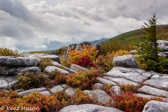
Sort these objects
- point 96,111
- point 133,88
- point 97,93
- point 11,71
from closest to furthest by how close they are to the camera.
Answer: point 96,111
point 97,93
point 133,88
point 11,71

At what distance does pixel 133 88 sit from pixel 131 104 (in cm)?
185

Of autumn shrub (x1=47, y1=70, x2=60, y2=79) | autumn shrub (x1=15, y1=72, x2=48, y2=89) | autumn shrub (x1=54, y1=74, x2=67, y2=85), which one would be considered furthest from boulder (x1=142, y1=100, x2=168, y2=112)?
autumn shrub (x1=47, y1=70, x2=60, y2=79)

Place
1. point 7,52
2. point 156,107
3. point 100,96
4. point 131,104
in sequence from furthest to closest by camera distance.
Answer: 1. point 7,52
2. point 100,96
3. point 131,104
4. point 156,107

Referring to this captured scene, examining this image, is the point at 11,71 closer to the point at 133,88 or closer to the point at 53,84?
the point at 53,84

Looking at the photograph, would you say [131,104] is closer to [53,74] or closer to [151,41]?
[53,74]

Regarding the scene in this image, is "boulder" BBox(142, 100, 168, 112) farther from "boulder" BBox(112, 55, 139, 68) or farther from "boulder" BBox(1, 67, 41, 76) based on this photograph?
"boulder" BBox(112, 55, 139, 68)

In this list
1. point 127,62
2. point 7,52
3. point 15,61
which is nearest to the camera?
point 15,61

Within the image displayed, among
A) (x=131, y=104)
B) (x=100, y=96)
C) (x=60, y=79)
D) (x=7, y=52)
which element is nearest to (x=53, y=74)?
(x=60, y=79)

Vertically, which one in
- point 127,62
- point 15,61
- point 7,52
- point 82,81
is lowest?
point 82,81

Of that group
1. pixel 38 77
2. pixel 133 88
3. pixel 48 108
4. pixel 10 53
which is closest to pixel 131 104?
pixel 133 88

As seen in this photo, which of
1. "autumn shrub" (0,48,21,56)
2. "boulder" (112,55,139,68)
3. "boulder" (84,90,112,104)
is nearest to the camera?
"boulder" (84,90,112,104)

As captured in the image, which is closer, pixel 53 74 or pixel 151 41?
pixel 53 74

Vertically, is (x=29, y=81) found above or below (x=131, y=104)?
above

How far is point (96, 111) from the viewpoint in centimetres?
304
